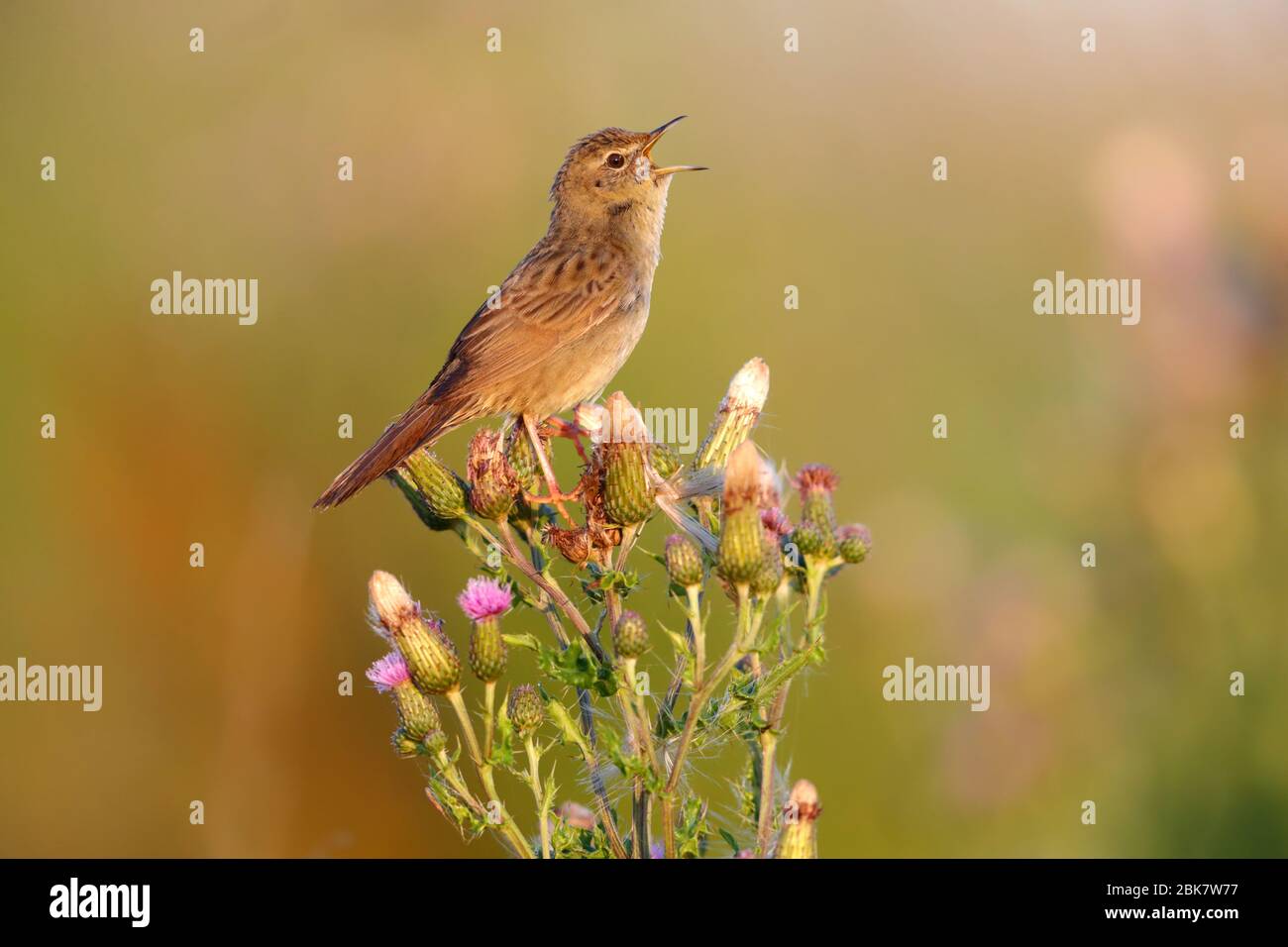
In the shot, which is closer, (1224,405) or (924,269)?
(1224,405)

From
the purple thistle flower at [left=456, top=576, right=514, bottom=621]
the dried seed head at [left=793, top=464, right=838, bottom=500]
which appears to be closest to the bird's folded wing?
the purple thistle flower at [left=456, top=576, right=514, bottom=621]

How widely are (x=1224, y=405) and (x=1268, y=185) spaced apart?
3.28 feet

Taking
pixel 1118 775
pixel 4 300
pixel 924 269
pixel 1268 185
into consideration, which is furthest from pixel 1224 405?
pixel 4 300

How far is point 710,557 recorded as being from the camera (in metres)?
3.08

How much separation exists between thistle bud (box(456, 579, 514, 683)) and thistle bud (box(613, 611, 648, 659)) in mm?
487

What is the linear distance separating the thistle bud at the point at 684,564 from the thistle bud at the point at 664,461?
0.47 meters

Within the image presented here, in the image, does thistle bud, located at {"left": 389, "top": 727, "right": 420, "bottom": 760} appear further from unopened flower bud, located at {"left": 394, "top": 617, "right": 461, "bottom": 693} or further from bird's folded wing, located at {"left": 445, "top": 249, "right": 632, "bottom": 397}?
→ bird's folded wing, located at {"left": 445, "top": 249, "right": 632, "bottom": 397}

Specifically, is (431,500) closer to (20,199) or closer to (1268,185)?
(1268,185)

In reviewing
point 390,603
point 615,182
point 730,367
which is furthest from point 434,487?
point 730,367

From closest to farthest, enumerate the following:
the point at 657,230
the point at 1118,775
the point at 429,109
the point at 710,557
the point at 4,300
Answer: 1. the point at 710,557
2. the point at 1118,775
3. the point at 657,230
4. the point at 4,300
5. the point at 429,109

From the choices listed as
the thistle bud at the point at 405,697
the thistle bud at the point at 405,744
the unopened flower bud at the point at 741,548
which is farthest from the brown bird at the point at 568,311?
the unopened flower bud at the point at 741,548

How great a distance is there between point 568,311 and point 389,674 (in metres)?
2.41

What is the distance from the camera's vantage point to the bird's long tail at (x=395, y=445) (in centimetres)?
403

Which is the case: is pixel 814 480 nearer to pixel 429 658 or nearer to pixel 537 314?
pixel 429 658
